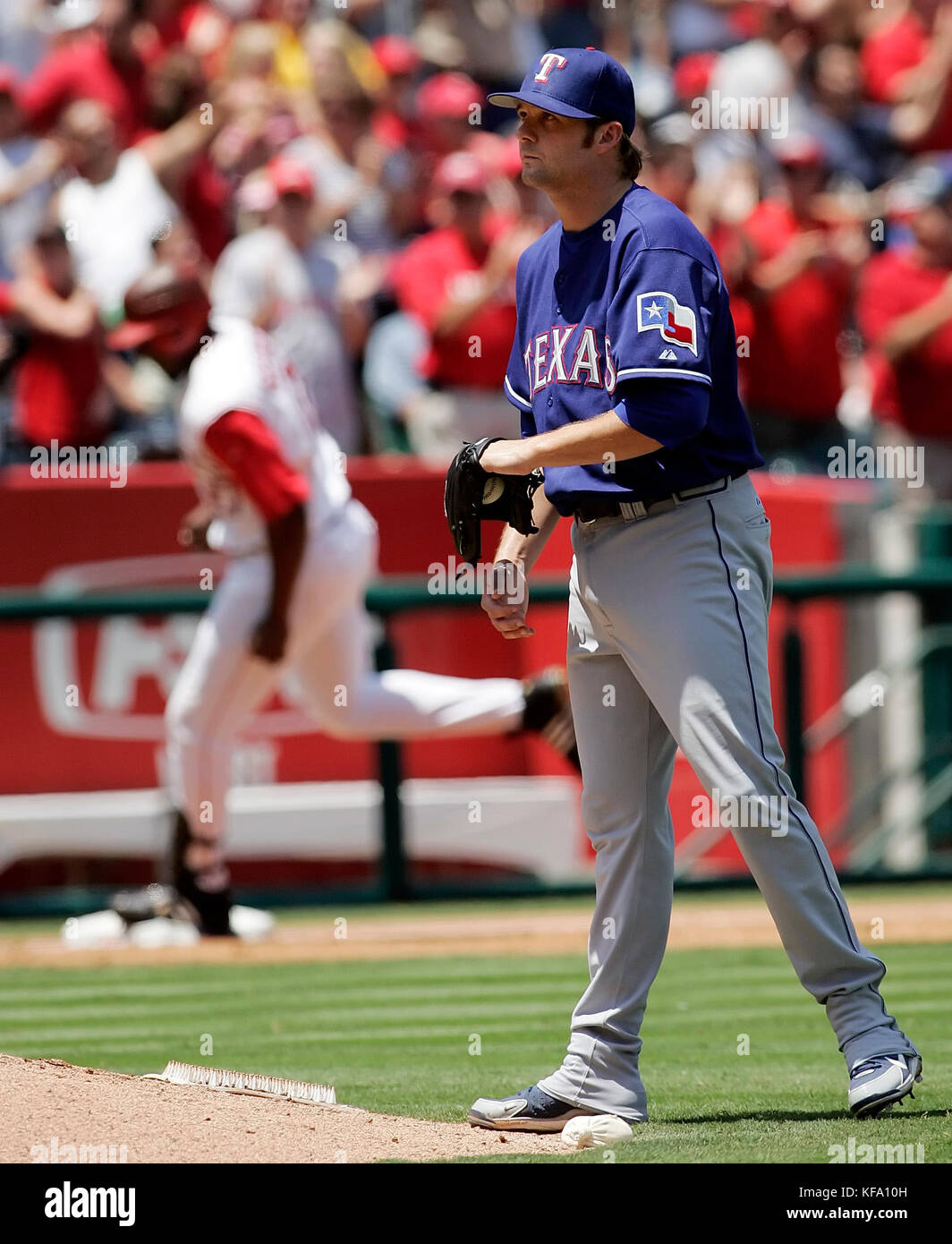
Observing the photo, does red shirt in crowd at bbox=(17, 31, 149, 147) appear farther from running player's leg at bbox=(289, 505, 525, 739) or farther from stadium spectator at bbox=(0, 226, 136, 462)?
running player's leg at bbox=(289, 505, 525, 739)

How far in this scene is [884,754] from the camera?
941 centimetres

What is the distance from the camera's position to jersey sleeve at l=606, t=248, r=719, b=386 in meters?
4.05

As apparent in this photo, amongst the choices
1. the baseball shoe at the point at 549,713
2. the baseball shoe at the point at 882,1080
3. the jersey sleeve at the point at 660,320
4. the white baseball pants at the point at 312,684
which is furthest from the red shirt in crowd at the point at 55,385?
the baseball shoe at the point at 882,1080

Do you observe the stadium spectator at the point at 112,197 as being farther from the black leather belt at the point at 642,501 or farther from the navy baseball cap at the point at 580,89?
the black leather belt at the point at 642,501

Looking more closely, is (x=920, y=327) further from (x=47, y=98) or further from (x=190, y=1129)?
(x=190, y=1129)

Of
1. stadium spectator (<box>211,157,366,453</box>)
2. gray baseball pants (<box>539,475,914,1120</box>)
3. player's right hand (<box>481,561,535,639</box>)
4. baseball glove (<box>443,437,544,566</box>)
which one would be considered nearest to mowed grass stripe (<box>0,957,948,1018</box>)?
gray baseball pants (<box>539,475,914,1120</box>)

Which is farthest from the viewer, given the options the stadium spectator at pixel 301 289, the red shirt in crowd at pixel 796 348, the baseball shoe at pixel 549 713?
the red shirt in crowd at pixel 796 348

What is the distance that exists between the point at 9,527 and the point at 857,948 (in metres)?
6.07

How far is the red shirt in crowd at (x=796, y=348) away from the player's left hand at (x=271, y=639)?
3.54 metres

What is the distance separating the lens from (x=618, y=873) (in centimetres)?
440

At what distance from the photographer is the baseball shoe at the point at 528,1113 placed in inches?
170

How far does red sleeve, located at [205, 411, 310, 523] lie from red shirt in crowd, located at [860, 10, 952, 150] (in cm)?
618
